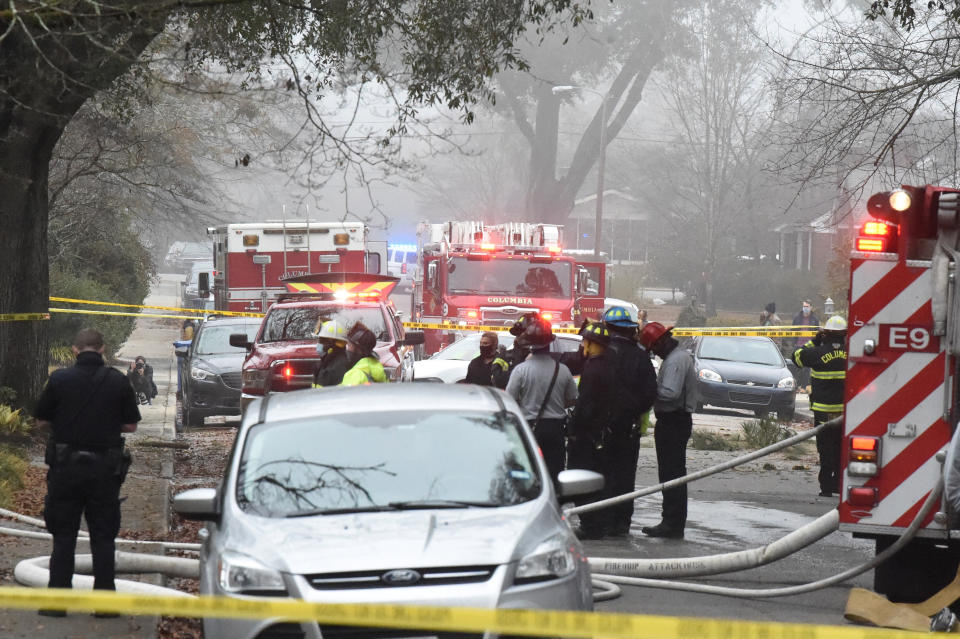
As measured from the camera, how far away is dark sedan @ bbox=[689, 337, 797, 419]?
22.0 meters

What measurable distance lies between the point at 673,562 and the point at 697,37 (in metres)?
40.1

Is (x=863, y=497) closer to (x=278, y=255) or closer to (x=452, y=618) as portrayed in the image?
(x=452, y=618)

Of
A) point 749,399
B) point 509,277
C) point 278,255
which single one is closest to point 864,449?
point 749,399

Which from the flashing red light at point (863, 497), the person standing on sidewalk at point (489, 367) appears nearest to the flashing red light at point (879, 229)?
the flashing red light at point (863, 497)

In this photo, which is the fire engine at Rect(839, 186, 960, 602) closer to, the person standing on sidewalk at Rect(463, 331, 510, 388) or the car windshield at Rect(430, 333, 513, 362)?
the person standing on sidewalk at Rect(463, 331, 510, 388)

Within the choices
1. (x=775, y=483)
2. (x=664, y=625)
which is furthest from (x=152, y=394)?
(x=664, y=625)

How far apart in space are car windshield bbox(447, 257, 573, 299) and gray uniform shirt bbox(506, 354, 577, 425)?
13629mm

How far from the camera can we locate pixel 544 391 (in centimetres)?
1005

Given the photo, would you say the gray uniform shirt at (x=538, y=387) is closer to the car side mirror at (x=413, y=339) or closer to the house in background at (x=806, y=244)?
the car side mirror at (x=413, y=339)

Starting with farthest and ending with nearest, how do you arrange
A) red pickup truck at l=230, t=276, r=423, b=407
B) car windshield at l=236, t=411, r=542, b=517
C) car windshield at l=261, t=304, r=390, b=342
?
car windshield at l=261, t=304, r=390, b=342 < red pickup truck at l=230, t=276, r=423, b=407 < car windshield at l=236, t=411, r=542, b=517

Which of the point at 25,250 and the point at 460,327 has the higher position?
the point at 25,250

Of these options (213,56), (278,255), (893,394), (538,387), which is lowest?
(538,387)

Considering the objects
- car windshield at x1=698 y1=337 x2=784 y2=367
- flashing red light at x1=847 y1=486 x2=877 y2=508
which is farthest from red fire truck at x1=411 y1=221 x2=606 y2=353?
flashing red light at x1=847 y1=486 x2=877 y2=508

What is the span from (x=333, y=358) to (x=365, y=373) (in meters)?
1.57
